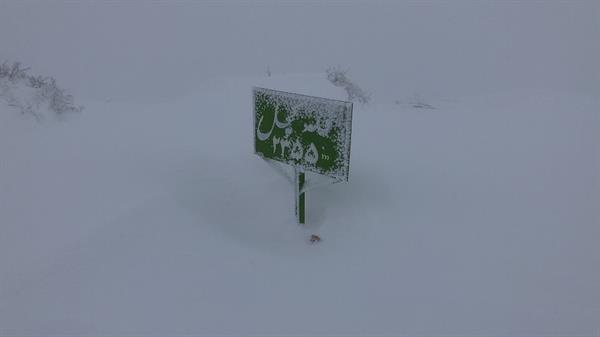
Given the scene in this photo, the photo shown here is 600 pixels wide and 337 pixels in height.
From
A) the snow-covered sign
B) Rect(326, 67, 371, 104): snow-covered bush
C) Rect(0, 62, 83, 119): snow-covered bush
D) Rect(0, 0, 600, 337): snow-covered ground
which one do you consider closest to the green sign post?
the snow-covered sign

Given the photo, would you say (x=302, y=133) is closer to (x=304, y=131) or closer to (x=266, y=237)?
Answer: (x=304, y=131)

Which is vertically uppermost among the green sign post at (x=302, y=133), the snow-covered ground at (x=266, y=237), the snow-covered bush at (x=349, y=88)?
the snow-covered bush at (x=349, y=88)

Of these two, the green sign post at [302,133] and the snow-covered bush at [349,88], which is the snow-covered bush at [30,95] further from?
the snow-covered bush at [349,88]

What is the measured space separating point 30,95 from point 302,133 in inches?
167

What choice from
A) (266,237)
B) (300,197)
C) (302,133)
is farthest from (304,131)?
(266,237)

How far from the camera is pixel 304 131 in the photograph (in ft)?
14.5

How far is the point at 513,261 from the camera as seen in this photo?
14.3ft

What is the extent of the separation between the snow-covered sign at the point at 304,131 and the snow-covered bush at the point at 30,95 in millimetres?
3162

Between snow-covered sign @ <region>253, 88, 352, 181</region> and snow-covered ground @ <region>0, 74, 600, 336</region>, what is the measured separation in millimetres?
643

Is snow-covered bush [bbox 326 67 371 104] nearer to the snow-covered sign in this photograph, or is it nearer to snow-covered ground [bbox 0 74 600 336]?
snow-covered ground [bbox 0 74 600 336]

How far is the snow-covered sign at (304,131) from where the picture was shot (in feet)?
13.6

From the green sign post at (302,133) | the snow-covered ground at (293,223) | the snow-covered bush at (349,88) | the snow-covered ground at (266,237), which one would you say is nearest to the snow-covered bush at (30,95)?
the snow-covered ground at (293,223)

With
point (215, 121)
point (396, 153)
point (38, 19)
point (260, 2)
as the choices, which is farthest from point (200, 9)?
point (396, 153)

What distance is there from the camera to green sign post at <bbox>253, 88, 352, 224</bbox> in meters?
4.14
